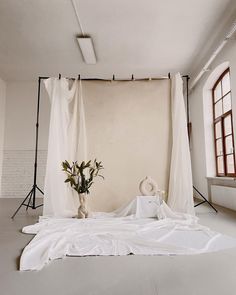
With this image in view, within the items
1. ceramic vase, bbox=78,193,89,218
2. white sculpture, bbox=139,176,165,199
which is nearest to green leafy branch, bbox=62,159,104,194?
ceramic vase, bbox=78,193,89,218

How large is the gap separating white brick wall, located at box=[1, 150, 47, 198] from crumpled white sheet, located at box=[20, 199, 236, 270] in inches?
131

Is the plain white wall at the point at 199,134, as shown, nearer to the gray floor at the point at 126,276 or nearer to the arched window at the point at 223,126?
the arched window at the point at 223,126

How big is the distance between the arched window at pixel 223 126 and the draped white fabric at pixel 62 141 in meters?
2.83

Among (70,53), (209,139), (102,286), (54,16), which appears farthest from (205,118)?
(102,286)

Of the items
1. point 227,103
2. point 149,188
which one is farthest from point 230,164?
point 149,188

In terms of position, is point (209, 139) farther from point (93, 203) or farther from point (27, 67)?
point (27, 67)

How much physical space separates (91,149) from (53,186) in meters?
0.82

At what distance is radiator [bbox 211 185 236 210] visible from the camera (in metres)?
3.98

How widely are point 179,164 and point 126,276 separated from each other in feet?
7.37

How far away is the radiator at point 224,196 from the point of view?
3981 mm

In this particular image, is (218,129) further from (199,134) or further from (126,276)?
(126,276)

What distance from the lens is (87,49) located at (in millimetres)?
4473

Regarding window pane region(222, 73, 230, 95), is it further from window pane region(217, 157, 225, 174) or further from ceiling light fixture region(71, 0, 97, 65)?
ceiling light fixture region(71, 0, 97, 65)

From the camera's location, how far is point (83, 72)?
5758mm
